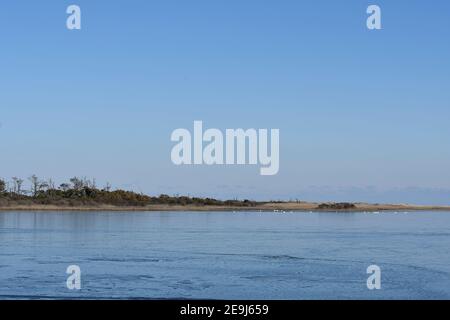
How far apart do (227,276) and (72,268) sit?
162 inches

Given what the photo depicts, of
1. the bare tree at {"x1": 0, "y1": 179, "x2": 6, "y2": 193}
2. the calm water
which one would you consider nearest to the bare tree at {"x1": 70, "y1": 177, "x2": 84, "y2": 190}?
the bare tree at {"x1": 0, "y1": 179, "x2": 6, "y2": 193}

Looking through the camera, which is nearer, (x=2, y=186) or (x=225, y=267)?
(x=225, y=267)

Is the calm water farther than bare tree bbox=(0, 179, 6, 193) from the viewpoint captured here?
No

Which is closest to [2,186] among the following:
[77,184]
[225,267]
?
[77,184]

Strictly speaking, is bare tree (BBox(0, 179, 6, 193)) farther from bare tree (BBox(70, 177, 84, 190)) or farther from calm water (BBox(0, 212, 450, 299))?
calm water (BBox(0, 212, 450, 299))

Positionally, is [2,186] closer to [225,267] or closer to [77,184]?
[77,184]

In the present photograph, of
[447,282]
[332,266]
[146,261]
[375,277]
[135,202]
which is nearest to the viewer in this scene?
[375,277]

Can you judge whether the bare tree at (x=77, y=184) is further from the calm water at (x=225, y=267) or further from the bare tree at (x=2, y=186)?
the calm water at (x=225, y=267)

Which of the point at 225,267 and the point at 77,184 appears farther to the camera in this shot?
the point at 77,184

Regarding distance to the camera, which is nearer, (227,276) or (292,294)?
(292,294)
